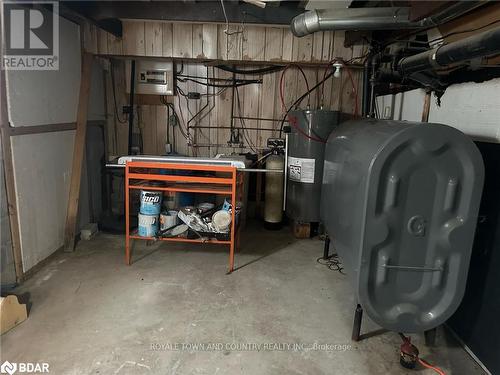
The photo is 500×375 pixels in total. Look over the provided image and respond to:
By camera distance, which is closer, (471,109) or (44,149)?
(471,109)

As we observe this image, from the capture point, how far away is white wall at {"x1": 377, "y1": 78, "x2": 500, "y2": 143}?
182cm

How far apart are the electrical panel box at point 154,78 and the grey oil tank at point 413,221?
2.76m

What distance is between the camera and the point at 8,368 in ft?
5.68

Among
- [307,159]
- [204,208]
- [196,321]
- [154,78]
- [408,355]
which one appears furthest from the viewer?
[154,78]

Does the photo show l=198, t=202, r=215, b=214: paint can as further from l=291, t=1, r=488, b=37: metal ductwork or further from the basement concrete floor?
l=291, t=1, r=488, b=37: metal ductwork

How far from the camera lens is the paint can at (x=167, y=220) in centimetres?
297

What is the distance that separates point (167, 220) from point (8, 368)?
149 cm

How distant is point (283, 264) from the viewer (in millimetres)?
3035

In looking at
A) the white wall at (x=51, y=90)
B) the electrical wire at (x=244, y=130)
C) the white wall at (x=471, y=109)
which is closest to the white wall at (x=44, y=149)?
the white wall at (x=51, y=90)

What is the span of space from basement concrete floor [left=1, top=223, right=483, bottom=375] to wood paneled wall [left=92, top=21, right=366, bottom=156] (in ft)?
5.21

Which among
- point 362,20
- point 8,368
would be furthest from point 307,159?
point 8,368

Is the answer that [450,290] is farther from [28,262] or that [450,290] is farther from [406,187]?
[28,262]

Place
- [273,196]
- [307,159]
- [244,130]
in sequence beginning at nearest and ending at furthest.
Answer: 1. [307,159]
2. [273,196]
3. [244,130]

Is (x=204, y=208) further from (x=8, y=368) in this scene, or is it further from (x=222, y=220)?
(x=8, y=368)
